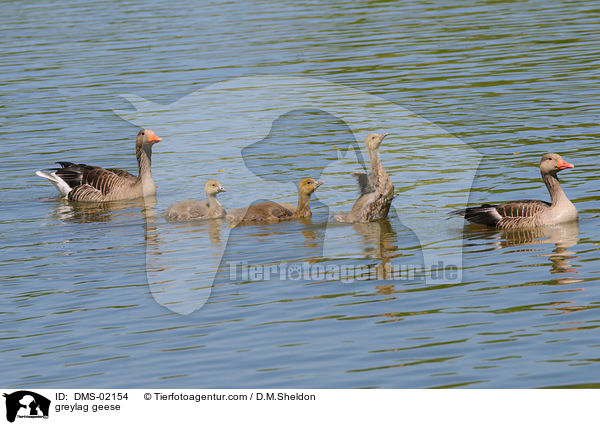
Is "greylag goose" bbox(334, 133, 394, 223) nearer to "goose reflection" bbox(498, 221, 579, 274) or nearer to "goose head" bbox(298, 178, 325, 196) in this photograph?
"goose head" bbox(298, 178, 325, 196)

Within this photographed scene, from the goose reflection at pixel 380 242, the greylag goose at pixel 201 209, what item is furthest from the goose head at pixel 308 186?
the greylag goose at pixel 201 209

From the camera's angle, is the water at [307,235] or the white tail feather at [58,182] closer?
the water at [307,235]

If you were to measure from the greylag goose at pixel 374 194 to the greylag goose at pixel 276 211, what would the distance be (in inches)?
29.1

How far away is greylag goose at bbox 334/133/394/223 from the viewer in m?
16.2

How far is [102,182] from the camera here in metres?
19.3

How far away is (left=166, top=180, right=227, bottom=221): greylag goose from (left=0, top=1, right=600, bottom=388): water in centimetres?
37

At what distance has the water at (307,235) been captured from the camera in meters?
10.4

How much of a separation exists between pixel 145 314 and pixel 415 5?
3023 cm

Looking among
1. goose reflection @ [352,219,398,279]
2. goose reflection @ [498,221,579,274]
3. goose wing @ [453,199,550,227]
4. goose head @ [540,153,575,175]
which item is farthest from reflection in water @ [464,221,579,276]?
goose reflection @ [352,219,398,279]

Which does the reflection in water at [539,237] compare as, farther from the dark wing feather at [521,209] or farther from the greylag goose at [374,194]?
the greylag goose at [374,194]

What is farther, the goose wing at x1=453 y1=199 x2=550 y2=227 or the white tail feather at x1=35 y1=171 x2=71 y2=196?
the white tail feather at x1=35 y1=171 x2=71 y2=196
